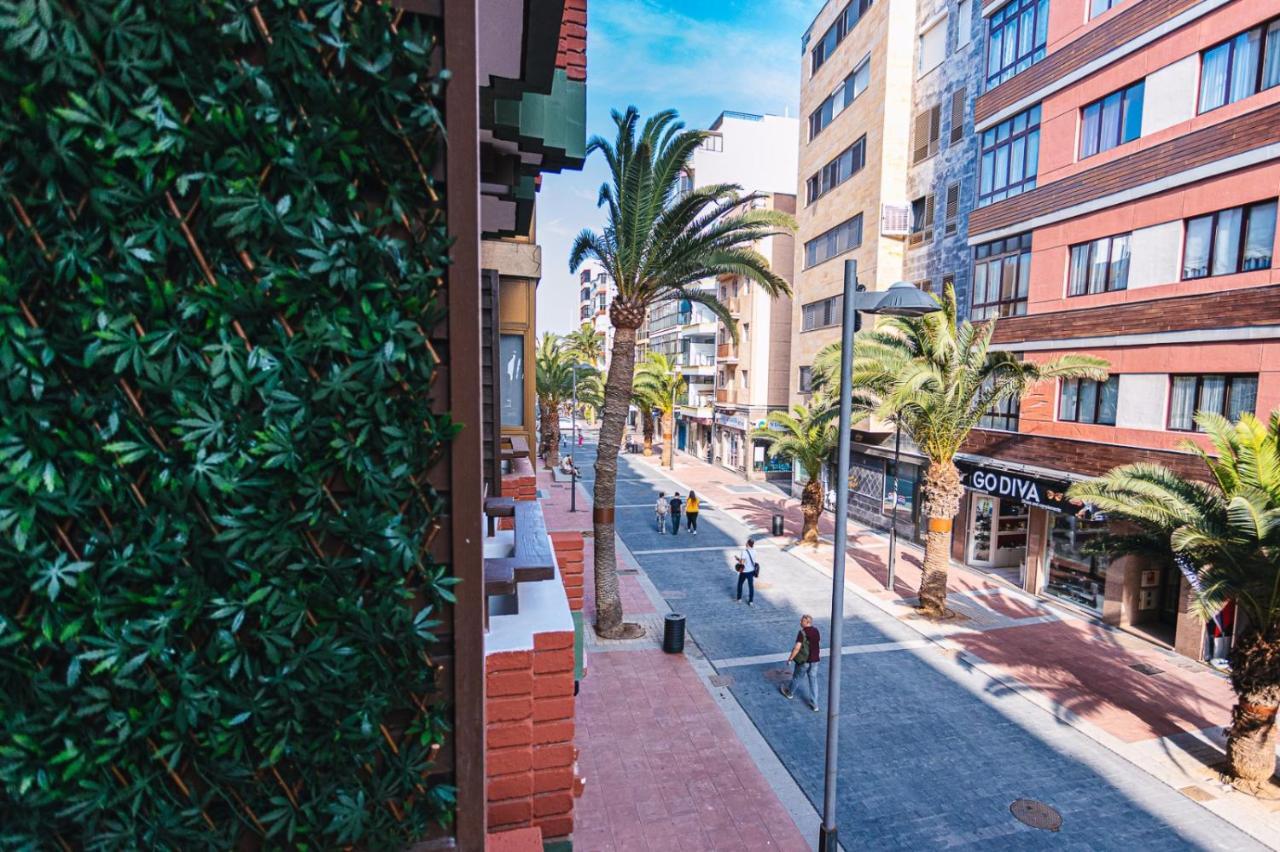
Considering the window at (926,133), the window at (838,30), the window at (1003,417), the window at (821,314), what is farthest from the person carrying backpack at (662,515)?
the window at (838,30)

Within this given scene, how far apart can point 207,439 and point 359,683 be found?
1185 mm

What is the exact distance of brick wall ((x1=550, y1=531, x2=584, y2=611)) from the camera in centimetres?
919

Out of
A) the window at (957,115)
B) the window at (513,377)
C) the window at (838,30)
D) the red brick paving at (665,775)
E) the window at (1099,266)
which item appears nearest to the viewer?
the red brick paving at (665,775)

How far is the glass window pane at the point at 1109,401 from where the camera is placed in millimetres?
14945

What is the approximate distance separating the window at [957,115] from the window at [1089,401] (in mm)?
9239

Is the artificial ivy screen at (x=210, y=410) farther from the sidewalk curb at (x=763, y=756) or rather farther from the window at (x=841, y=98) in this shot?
the window at (x=841, y=98)


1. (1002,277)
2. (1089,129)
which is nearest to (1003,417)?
(1002,277)

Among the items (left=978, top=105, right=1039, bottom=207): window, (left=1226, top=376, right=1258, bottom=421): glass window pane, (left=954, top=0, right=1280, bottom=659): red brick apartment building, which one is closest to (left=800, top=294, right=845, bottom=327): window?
(left=978, top=105, right=1039, bottom=207): window

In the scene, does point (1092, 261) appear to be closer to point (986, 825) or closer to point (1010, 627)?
point (1010, 627)

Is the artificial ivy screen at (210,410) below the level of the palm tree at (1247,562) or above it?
above

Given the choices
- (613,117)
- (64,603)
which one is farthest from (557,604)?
(613,117)

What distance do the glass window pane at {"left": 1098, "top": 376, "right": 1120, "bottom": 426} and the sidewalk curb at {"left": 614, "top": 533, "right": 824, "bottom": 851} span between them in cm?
1102

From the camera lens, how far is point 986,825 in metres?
8.12

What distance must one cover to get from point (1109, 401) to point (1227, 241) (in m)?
4.00
